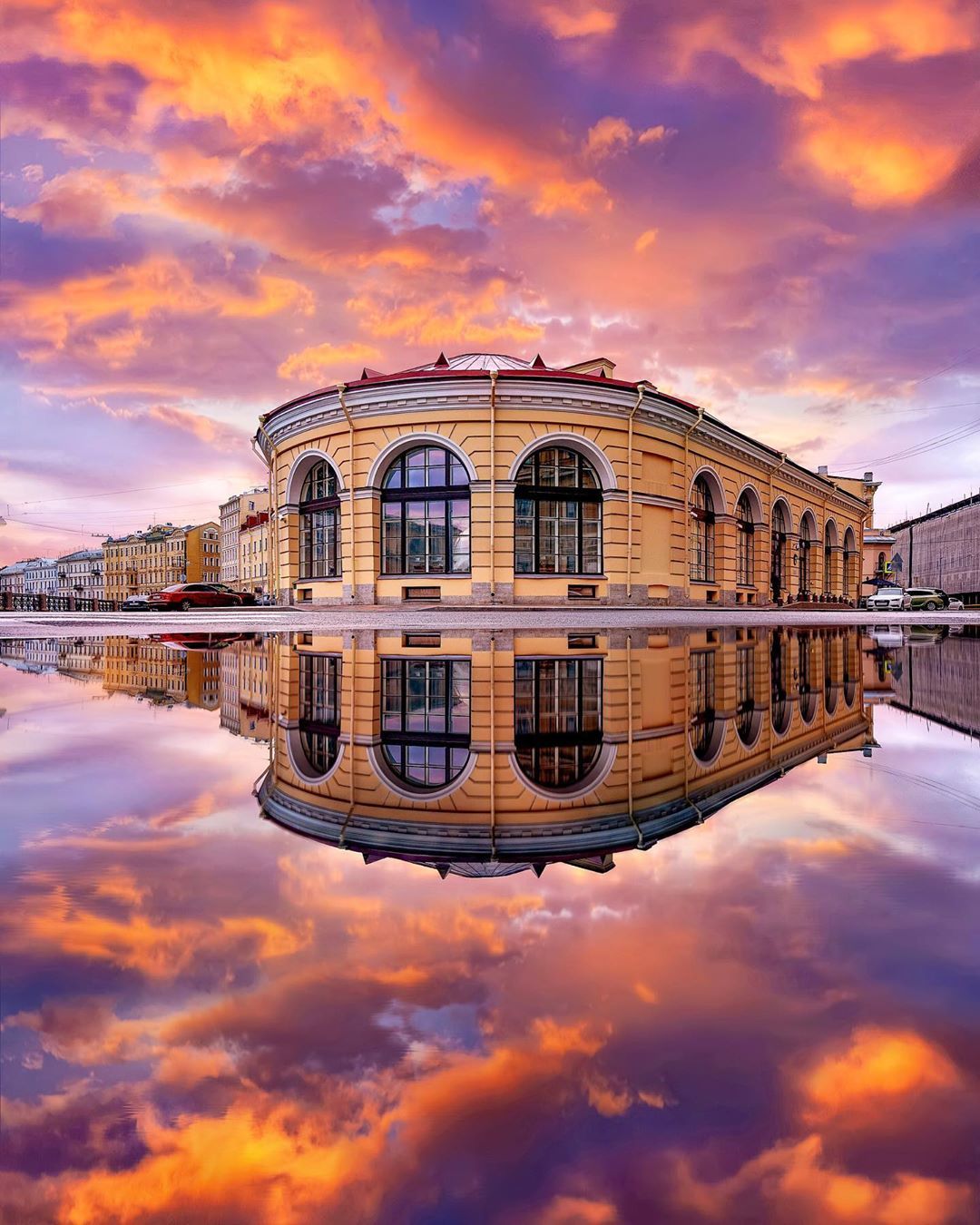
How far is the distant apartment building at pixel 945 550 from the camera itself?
7031cm

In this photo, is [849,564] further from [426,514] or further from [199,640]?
[199,640]

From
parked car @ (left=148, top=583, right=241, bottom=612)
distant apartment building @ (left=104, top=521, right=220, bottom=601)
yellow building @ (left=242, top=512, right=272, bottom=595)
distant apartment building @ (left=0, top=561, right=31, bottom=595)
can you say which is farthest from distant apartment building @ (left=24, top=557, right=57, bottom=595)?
parked car @ (left=148, top=583, right=241, bottom=612)

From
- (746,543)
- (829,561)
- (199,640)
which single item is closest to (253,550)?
(829,561)

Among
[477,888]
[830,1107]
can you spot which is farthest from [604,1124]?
[477,888]

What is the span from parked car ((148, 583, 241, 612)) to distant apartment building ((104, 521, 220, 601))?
74836 mm

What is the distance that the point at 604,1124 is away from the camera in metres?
0.96

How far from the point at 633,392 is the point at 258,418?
12.5m

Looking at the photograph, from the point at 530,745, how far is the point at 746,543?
97.3ft

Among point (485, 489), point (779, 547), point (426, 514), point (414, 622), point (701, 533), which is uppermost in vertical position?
point (485, 489)

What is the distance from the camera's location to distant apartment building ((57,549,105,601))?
143625 millimetres

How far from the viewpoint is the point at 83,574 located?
494 ft

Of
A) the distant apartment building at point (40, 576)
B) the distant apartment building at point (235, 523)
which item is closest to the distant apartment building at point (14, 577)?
the distant apartment building at point (40, 576)

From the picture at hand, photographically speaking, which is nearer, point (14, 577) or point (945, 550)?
point (945, 550)

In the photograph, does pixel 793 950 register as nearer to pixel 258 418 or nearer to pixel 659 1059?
pixel 659 1059
